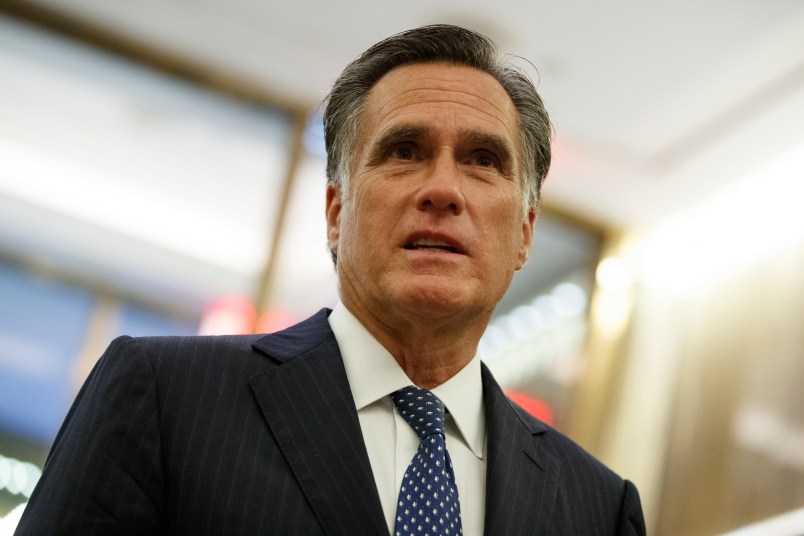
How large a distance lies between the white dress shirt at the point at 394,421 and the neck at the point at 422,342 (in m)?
0.02

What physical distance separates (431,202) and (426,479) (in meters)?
0.43

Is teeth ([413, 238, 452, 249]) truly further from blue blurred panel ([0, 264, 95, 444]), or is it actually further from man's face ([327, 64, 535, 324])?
blue blurred panel ([0, 264, 95, 444])

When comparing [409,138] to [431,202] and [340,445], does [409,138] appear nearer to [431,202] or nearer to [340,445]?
[431,202]

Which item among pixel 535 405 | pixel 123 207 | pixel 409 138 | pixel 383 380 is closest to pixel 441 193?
pixel 409 138

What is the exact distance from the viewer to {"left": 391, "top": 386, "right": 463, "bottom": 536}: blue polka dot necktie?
119cm

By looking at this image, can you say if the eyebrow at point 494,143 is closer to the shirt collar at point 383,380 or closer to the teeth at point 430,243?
the teeth at point 430,243

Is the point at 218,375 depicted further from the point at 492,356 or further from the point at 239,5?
the point at 492,356

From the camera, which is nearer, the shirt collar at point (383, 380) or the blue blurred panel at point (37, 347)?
the shirt collar at point (383, 380)

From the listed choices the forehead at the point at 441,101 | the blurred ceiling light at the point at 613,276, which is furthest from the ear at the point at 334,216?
the blurred ceiling light at the point at 613,276

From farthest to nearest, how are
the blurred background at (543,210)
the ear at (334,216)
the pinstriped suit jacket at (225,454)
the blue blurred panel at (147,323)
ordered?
1. the blue blurred panel at (147,323)
2. the blurred background at (543,210)
3. the ear at (334,216)
4. the pinstriped suit jacket at (225,454)

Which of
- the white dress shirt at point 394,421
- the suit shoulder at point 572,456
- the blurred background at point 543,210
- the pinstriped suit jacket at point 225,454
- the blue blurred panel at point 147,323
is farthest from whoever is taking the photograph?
the blue blurred panel at point 147,323

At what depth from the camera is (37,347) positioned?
4.47 m

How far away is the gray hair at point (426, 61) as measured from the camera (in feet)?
5.48

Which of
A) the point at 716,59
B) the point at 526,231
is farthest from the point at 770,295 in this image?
the point at 526,231
